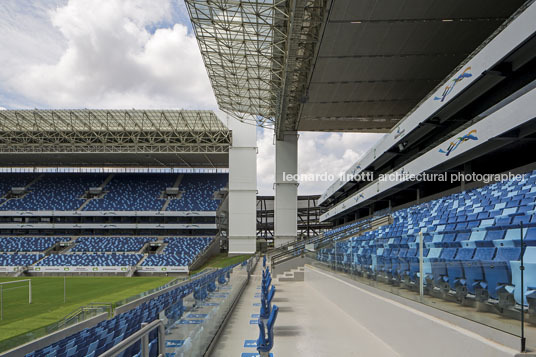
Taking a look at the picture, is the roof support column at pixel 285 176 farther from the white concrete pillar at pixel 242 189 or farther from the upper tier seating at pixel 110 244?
the upper tier seating at pixel 110 244

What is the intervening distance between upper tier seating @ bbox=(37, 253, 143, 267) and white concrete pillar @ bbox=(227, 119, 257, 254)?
31.4ft

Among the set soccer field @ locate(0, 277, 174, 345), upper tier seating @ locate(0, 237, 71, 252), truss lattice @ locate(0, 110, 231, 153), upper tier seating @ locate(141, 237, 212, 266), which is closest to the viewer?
soccer field @ locate(0, 277, 174, 345)

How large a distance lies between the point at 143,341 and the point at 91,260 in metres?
38.0

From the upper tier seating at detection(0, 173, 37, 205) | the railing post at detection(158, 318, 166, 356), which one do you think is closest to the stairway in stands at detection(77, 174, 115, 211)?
the upper tier seating at detection(0, 173, 37, 205)

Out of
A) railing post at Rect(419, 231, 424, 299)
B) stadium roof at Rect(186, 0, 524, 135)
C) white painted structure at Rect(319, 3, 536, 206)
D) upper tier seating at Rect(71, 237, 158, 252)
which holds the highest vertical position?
stadium roof at Rect(186, 0, 524, 135)

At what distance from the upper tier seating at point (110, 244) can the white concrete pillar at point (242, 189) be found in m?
9.79

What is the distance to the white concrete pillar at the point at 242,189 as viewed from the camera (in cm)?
4184

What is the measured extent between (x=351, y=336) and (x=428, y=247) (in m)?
2.80

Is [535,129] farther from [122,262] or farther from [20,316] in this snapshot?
[122,262]

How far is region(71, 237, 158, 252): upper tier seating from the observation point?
4206 cm

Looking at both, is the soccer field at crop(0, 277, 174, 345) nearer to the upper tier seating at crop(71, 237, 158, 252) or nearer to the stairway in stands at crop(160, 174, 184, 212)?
the upper tier seating at crop(71, 237, 158, 252)

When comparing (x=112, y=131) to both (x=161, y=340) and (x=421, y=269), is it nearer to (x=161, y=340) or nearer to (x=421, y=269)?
(x=421, y=269)

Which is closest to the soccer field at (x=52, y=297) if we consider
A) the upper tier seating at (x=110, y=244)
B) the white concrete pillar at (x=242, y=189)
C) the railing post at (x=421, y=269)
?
the upper tier seating at (x=110, y=244)

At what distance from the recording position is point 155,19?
18.7m
